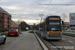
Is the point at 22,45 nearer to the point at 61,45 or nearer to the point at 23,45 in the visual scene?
the point at 23,45

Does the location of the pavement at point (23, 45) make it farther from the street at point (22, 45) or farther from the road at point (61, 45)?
the road at point (61, 45)

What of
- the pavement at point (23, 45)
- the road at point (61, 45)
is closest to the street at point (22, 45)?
the pavement at point (23, 45)

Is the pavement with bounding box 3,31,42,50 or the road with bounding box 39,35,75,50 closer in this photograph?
the pavement with bounding box 3,31,42,50

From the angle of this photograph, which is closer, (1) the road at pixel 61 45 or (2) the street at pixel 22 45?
(2) the street at pixel 22 45

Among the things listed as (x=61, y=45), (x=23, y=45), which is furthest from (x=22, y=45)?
(x=61, y=45)

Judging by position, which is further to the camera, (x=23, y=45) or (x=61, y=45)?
(x=61, y=45)

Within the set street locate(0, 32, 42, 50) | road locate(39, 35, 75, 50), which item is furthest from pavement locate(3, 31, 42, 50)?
road locate(39, 35, 75, 50)

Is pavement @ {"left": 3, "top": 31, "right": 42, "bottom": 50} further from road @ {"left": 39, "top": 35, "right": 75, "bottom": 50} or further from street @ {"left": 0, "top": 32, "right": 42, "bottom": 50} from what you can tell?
road @ {"left": 39, "top": 35, "right": 75, "bottom": 50}

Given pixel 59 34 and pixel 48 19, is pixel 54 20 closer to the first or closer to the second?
pixel 48 19

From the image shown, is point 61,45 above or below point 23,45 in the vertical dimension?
below

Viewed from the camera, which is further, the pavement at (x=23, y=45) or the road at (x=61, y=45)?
the road at (x=61, y=45)

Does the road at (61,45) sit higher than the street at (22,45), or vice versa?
the street at (22,45)

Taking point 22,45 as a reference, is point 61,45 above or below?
below

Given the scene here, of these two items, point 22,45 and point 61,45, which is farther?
point 61,45
